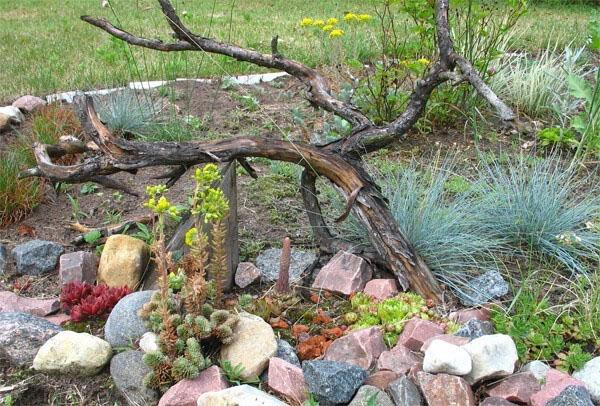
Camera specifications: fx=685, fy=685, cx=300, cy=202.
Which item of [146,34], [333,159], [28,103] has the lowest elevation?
[28,103]

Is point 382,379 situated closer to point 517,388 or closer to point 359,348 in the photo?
point 359,348

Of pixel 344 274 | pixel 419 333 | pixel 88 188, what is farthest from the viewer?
pixel 88 188

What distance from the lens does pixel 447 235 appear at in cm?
332

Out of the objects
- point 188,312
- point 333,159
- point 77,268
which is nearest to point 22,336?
point 77,268

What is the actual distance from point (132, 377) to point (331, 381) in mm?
775

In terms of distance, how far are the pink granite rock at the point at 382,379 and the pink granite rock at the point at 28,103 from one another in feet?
13.3

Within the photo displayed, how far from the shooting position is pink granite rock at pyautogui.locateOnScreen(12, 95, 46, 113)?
18.1 ft

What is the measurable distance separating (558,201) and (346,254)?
3.83 feet

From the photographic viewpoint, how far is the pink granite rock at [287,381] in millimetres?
2473

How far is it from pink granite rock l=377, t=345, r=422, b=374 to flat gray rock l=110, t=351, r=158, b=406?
0.86 meters

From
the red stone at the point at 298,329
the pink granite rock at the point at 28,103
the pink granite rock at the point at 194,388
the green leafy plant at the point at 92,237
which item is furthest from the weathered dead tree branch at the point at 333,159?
the pink granite rock at the point at 28,103

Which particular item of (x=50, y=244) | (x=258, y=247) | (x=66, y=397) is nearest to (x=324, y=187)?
(x=258, y=247)

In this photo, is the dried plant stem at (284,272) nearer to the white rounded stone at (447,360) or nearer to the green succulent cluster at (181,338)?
the green succulent cluster at (181,338)

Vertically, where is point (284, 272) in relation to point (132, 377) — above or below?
above
